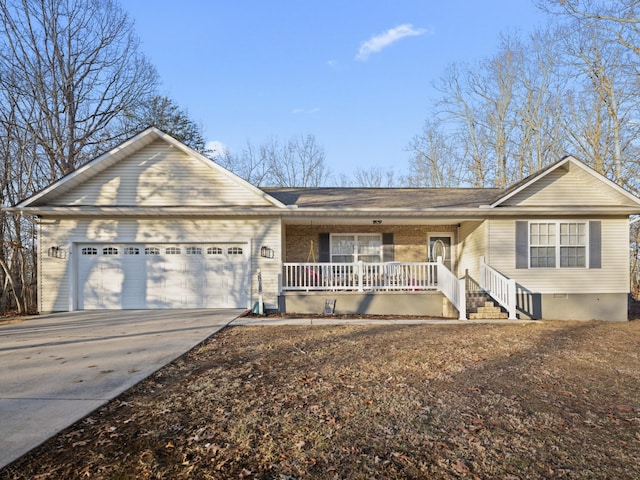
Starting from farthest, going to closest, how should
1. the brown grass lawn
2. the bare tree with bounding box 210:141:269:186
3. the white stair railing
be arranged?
the bare tree with bounding box 210:141:269:186, the white stair railing, the brown grass lawn

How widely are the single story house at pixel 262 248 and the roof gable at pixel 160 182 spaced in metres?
0.03

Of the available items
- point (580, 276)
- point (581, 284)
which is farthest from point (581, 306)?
point (580, 276)

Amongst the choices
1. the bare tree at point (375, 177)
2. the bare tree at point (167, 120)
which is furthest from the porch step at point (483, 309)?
the bare tree at point (375, 177)

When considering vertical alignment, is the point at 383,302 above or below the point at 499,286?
below

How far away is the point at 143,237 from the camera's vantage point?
10688 mm

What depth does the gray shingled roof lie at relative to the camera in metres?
11.1

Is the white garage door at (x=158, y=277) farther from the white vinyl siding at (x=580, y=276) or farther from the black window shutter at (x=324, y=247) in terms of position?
the white vinyl siding at (x=580, y=276)

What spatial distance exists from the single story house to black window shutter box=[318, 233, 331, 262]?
6.89 ft

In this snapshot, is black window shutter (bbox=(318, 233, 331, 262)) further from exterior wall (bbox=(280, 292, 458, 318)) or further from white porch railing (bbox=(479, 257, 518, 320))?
white porch railing (bbox=(479, 257, 518, 320))

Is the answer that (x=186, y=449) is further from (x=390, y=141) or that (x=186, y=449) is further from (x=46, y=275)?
(x=390, y=141)

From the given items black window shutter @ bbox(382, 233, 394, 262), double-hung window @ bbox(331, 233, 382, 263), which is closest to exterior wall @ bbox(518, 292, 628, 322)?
black window shutter @ bbox(382, 233, 394, 262)

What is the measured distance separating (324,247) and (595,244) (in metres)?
8.21

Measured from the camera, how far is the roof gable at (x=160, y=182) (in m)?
10.5

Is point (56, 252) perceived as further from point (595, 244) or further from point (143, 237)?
point (595, 244)
